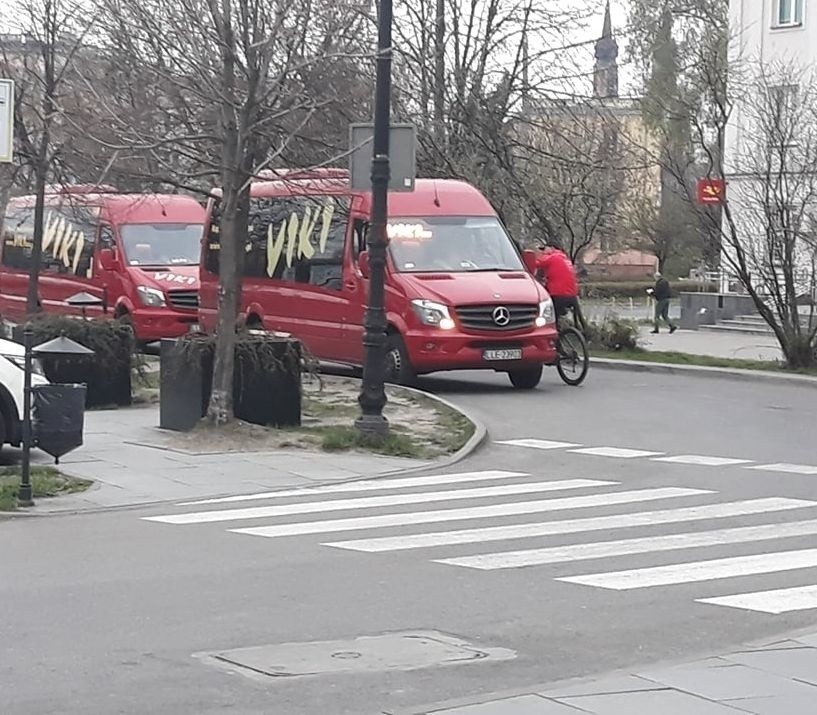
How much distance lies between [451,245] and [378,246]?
6113 mm

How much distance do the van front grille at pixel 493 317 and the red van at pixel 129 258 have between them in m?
7.27

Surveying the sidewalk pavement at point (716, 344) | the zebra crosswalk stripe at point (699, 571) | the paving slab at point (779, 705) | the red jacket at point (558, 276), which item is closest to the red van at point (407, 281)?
the red jacket at point (558, 276)

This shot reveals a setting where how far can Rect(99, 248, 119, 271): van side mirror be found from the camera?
1105 inches

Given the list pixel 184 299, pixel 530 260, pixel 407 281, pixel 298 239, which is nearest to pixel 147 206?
pixel 184 299

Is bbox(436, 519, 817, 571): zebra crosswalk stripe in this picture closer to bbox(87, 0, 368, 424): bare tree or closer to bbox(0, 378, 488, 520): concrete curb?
bbox(0, 378, 488, 520): concrete curb

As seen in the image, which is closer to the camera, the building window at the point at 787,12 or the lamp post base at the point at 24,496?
the lamp post base at the point at 24,496

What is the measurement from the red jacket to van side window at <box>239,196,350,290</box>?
3.25 metres

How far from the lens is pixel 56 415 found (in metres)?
13.5

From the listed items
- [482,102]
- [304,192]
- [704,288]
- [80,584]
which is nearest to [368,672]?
[80,584]

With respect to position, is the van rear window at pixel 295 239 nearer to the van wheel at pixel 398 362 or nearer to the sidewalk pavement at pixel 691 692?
the van wheel at pixel 398 362

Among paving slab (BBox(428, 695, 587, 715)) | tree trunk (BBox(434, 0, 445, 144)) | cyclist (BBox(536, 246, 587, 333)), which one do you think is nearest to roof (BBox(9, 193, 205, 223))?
tree trunk (BBox(434, 0, 445, 144))

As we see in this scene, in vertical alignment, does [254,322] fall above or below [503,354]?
above

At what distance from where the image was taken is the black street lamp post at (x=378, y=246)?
16.1 meters

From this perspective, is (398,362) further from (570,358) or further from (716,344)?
(716,344)
